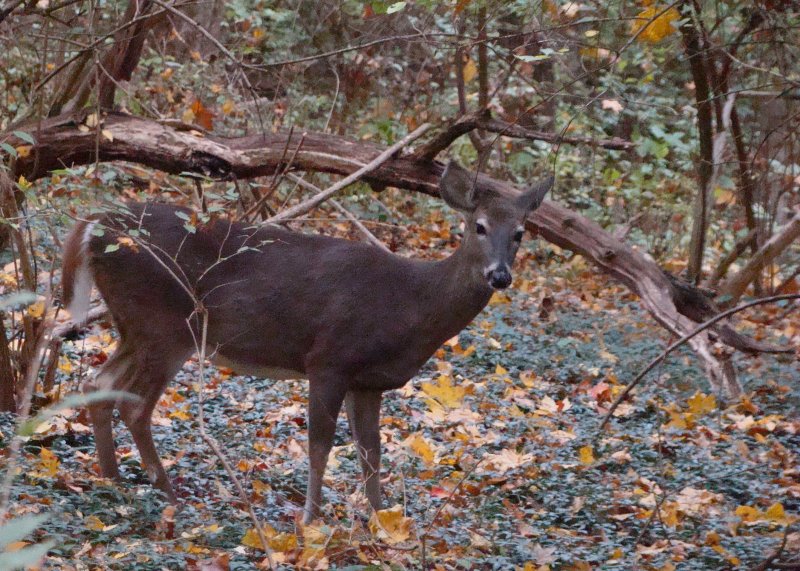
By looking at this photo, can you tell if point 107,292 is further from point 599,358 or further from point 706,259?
point 706,259

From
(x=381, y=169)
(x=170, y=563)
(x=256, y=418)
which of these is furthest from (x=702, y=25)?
(x=170, y=563)

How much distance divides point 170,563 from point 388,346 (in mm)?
1880

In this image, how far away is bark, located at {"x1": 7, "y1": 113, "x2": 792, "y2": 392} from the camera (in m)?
6.92

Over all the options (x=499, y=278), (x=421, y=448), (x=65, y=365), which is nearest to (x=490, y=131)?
(x=499, y=278)

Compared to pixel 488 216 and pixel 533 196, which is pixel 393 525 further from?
pixel 533 196

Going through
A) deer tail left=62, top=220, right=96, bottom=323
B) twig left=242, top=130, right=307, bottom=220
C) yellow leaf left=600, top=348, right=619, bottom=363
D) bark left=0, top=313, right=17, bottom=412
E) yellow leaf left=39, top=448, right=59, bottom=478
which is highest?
yellow leaf left=600, top=348, right=619, bottom=363

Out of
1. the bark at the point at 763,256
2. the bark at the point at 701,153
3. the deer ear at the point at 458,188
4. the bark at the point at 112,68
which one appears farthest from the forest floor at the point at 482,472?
the bark at the point at 112,68

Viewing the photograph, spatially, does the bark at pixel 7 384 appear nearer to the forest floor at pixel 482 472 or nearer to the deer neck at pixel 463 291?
the forest floor at pixel 482 472

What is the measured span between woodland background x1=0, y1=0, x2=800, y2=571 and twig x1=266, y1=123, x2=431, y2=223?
0.04 meters

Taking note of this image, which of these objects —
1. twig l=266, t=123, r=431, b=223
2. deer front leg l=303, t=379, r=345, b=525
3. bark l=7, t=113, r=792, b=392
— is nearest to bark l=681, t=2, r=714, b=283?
bark l=7, t=113, r=792, b=392

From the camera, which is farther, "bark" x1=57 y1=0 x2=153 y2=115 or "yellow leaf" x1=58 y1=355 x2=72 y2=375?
"bark" x1=57 y1=0 x2=153 y2=115

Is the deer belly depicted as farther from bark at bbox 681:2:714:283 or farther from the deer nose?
bark at bbox 681:2:714:283

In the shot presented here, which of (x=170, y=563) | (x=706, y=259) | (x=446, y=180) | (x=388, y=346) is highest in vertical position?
(x=706, y=259)

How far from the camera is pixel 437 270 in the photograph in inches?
225
